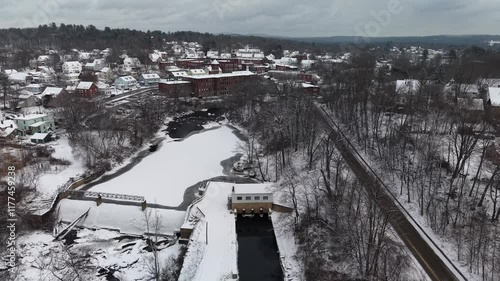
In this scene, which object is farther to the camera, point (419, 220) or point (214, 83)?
point (214, 83)

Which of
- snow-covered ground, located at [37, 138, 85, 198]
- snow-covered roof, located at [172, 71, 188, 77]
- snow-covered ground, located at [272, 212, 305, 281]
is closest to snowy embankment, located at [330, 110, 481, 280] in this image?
snow-covered ground, located at [272, 212, 305, 281]

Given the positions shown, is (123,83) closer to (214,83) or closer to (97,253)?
(214,83)

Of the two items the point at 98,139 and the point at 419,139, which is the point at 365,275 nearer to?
the point at 419,139

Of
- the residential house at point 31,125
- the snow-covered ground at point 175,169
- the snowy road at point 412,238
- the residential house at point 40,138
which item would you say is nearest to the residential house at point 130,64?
the residential house at point 31,125

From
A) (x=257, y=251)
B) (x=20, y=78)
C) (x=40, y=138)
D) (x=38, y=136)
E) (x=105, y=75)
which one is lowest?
(x=257, y=251)

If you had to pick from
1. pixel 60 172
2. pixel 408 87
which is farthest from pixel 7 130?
pixel 408 87

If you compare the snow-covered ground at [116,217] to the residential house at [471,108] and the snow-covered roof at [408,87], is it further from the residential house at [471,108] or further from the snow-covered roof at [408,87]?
the snow-covered roof at [408,87]

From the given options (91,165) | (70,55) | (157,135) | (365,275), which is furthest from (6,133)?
(70,55)
